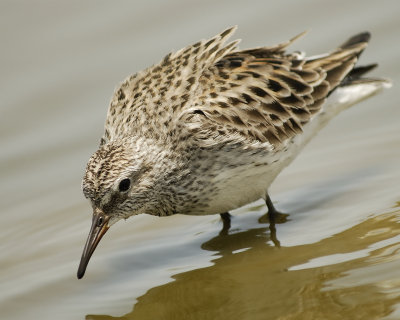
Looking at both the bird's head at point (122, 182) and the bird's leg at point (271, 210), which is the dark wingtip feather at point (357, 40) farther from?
the bird's head at point (122, 182)

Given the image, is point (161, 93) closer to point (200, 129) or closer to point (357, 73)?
point (200, 129)

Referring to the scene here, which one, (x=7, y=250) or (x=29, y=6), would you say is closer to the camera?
(x=7, y=250)

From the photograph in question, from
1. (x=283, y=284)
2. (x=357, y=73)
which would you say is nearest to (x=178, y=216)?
(x=283, y=284)

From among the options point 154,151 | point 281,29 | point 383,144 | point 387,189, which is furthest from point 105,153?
point 281,29

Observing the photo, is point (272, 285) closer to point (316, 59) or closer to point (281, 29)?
point (316, 59)

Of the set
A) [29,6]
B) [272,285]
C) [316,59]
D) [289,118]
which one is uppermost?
[29,6]

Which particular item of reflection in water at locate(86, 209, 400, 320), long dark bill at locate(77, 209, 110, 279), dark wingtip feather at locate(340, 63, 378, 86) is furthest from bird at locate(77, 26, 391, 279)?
reflection in water at locate(86, 209, 400, 320)
